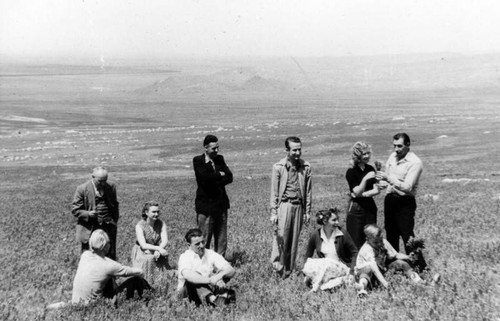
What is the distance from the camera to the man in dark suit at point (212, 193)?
9648mm

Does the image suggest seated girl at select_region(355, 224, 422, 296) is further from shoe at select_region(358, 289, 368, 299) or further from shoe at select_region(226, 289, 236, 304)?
shoe at select_region(226, 289, 236, 304)

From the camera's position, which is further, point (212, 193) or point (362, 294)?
point (212, 193)

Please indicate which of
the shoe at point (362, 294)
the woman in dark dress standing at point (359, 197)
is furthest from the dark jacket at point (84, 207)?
the shoe at point (362, 294)

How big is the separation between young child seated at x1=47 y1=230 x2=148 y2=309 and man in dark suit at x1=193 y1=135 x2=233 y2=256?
2.30 m

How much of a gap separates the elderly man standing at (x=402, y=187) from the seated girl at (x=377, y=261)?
451mm

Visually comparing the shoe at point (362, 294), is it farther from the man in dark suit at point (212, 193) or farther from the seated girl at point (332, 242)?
the man in dark suit at point (212, 193)

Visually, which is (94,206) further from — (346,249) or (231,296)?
(346,249)

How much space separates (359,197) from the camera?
8859 mm

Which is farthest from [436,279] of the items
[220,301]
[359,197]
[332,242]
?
[220,301]

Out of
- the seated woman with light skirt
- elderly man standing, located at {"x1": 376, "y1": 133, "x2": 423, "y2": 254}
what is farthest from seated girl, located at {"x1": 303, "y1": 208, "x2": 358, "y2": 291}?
the seated woman with light skirt

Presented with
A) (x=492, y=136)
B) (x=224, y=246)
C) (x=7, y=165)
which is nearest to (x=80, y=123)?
(x=7, y=165)

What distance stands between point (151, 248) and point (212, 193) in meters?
1.45

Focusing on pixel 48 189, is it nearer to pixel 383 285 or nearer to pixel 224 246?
pixel 224 246

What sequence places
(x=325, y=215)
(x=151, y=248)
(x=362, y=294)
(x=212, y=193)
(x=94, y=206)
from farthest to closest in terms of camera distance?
1. (x=212, y=193)
2. (x=94, y=206)
3. (x=151, y=248)
4. (x=325, y=215)
5. (x=362, y=294)
